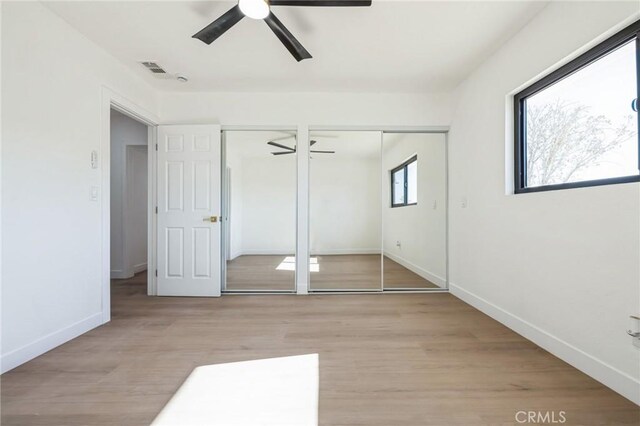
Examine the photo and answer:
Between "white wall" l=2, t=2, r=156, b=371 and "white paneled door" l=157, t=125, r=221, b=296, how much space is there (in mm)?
893

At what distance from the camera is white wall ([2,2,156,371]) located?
70.7 inches

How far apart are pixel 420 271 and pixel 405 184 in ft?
4.73

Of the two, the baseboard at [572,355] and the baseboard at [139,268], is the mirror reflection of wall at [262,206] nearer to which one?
the baseboard at [139,268]

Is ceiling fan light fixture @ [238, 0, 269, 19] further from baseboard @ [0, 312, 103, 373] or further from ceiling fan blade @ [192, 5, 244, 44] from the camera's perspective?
baseboard @ [0, 312, 103, 373]

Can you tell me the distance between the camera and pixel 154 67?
9.44 feet

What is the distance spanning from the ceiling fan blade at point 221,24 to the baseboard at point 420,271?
11.7 ft

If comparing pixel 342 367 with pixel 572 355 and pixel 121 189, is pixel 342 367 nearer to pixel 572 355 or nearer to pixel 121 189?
pixel 572 355

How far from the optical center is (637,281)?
4.75 feet

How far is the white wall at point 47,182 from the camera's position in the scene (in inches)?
70.7

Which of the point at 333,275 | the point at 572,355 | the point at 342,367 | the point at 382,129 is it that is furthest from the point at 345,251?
the point at 572,355

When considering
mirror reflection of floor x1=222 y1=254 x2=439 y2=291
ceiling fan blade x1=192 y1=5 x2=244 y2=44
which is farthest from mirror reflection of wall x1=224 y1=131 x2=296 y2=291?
ceiling fan blade x1=192 y1=5 x2=244 y2=44

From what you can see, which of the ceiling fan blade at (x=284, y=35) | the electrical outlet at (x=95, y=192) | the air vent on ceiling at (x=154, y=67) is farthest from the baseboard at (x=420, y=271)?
the air vent on ceiling at (x=154, y=67)

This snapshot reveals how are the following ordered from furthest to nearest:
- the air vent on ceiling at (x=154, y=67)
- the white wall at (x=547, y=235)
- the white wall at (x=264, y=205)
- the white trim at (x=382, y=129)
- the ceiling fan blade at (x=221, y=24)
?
the white wall at (x=264, y=205) → the white trim at (x=382, y=129) → the air vent on ceiling at (x=154, y=67) → the ceiling fan blade at (x=221, y=24) → the white wall at (x=547, y=235)

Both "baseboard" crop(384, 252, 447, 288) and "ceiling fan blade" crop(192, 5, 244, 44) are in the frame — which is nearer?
"ceiling fan blade" crop(192, 5, 244, 44)
